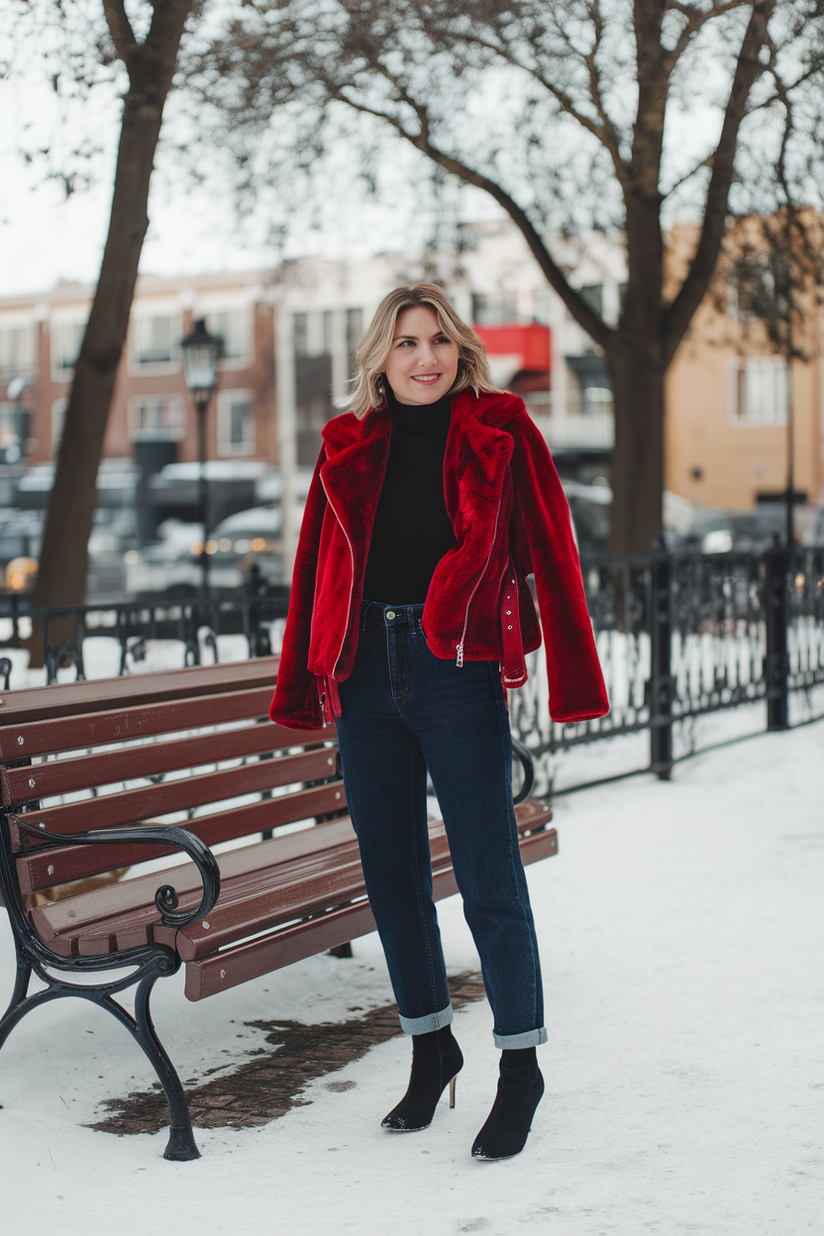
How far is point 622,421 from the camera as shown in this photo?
15258 mm

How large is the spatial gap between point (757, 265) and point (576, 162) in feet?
10.2

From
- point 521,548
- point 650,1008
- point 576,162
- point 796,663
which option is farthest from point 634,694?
point 576,162

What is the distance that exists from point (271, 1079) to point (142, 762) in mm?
879

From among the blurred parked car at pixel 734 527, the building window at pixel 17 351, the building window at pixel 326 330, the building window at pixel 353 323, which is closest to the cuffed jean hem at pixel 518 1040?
the blurred parked car at pixel 734 527

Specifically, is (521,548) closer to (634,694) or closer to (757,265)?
(634,694)

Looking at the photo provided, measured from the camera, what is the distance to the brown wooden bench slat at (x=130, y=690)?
3.55 metres

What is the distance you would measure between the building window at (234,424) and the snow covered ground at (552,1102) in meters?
49.9

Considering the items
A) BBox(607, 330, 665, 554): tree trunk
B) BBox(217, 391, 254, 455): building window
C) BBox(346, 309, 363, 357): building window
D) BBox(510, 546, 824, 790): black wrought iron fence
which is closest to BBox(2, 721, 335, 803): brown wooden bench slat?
BBox(510, 546, 824, 790): black wrought iron fence

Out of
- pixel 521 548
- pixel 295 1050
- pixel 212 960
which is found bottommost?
pixel 295 1050

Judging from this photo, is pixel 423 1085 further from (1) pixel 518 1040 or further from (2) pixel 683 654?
(2) pixel 683 654

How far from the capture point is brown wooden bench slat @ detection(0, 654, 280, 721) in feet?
11.6

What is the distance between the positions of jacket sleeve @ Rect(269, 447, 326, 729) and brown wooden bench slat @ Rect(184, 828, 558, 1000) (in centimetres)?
54

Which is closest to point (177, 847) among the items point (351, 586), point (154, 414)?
point (351, 586)

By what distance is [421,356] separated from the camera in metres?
3.11
